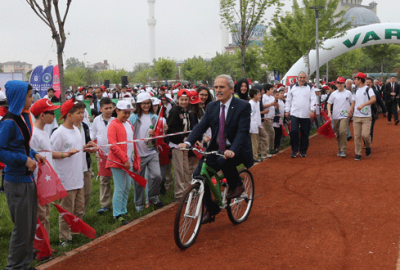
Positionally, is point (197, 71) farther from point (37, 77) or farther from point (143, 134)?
point (143, 134)

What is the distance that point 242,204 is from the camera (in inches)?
245

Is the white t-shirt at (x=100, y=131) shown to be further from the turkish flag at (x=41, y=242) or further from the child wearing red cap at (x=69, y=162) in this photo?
the turkish flag at (x=41, y=242)

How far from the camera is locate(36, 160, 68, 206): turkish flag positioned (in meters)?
4.60

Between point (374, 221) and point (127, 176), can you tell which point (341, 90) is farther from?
point (127, 176)

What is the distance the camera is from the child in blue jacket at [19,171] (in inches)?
160

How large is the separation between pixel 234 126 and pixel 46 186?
2.47 metres

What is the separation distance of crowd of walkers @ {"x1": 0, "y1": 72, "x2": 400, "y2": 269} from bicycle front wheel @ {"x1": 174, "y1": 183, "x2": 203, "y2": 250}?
73cm

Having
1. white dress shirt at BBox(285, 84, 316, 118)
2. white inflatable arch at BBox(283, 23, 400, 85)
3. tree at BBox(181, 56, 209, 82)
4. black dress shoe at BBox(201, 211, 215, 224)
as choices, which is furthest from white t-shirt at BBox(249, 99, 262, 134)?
tree at BBox(181, 56, 209, 82)

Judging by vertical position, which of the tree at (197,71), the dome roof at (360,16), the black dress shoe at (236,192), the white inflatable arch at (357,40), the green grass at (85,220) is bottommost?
the green grass at (85,220)

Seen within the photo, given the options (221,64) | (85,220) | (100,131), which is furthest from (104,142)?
(221,64)

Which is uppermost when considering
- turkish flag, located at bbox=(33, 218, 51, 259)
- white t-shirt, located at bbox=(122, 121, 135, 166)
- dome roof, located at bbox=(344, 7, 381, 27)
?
dome roof, located at bbox=(344, 7, 381, 27)

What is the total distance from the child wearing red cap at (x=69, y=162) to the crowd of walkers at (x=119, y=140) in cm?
1

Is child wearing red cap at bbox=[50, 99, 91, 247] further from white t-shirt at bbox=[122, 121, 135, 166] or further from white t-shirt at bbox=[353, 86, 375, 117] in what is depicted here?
white t-shirt at bbox=[353, 86, 375, 117]

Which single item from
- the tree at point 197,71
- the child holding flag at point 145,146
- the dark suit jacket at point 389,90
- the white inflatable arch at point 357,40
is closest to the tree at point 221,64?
the tree at point 197,71
